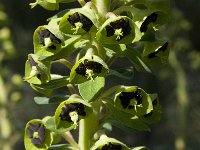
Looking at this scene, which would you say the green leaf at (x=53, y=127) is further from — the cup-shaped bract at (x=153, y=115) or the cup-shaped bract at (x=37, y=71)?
the cup-shaped bract at (x=153, y=115)

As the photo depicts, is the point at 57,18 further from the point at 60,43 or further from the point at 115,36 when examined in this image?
the point at 115,36

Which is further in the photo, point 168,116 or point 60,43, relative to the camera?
point 168,116

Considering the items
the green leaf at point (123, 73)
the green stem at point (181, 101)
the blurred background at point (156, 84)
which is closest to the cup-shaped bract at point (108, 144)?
the green leaf at point (123, 73)

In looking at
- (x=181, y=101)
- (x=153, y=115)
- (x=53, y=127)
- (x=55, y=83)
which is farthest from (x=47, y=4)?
(x=181, y=101)

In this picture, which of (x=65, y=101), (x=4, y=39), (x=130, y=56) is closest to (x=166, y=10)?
(x=130, y=56)

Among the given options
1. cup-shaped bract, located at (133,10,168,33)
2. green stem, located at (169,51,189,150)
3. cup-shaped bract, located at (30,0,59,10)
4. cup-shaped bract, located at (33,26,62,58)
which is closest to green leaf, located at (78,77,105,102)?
cup-shaped bract, located at (33,26,62,58)

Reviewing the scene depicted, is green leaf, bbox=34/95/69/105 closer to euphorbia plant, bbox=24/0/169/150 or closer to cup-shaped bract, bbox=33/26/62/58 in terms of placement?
euphorbia plant, bbox=24/0/169/150

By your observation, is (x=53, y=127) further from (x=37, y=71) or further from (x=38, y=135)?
(x=37, y=71)
